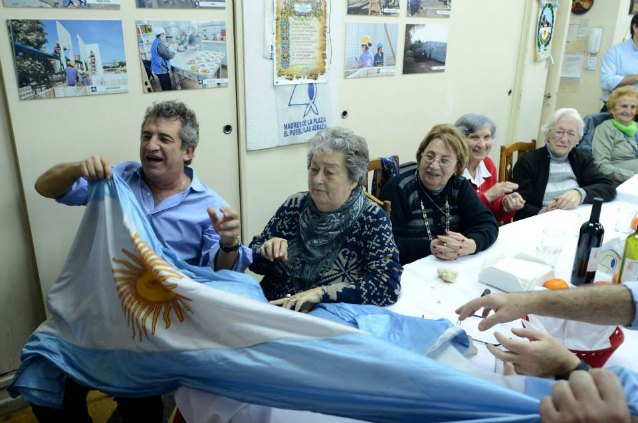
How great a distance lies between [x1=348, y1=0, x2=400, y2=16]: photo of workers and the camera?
2.89 metres

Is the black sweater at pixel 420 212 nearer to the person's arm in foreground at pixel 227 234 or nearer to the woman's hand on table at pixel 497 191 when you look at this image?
the woman's hand on table at pixel 497 191

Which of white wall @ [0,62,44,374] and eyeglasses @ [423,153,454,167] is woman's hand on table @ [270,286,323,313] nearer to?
eyeglasses @ [423,153,454,167]

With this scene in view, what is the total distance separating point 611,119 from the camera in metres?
3.60

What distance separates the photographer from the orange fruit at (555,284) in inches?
64.2

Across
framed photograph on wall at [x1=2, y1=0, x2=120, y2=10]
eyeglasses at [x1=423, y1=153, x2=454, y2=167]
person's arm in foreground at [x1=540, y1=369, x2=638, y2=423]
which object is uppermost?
framed photograph on wall at [x1=2, y1=0, x2=120, y2=10]

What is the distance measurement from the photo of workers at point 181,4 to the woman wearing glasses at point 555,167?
1.96 metres

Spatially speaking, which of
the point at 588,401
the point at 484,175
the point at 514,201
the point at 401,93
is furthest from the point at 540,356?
the point at 401,93

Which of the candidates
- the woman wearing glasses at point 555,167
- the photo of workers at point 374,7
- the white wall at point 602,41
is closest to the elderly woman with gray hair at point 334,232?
the photo of workers at point 374,7

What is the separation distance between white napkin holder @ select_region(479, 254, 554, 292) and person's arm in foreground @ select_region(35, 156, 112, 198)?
131 centimetres

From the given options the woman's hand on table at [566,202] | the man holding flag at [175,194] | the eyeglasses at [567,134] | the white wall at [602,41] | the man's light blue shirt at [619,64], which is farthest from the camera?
the white wall at [602,41]

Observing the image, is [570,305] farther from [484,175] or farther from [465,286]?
[484,175]

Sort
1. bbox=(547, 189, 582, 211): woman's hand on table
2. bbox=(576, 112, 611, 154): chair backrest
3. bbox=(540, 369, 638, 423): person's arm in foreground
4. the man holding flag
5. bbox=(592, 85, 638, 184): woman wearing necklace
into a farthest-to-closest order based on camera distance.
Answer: bbox=(576, 112, 611, 154): chair backrest < bbox=(592, 85, 638, 184): woman wearing necklace < bbox=(547, 189, 582, 211): woman's hand on table < the man holding flag < bbox=(540, 369, 638, 423): person's arm in foreground

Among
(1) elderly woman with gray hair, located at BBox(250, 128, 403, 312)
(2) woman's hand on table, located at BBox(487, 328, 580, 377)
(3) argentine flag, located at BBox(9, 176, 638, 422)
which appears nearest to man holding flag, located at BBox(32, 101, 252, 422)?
(1) elderly woman with gray hair, located at BBox(250, 128, 403, 312)

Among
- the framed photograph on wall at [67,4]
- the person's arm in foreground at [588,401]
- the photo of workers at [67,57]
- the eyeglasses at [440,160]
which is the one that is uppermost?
the framed photograph on wall at [67,4]
